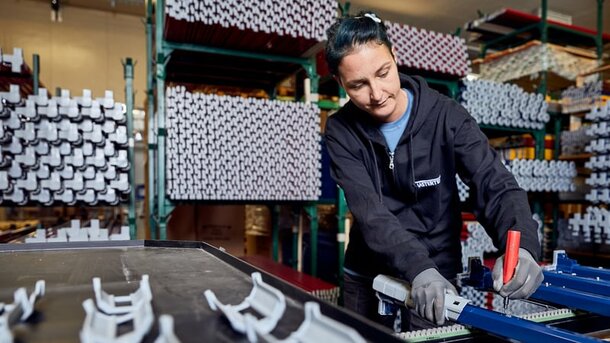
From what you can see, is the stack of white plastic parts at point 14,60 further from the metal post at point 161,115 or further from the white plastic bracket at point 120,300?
the white plastic bracket at point 120,300

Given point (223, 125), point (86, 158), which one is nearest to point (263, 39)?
point (223, 125)

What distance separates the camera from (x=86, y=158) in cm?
361

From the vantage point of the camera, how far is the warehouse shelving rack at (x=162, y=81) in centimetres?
360

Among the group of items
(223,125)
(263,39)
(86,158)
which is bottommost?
(86,158)

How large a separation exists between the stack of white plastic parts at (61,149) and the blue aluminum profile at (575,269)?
3.29 metres

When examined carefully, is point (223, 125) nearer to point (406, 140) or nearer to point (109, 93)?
point (109, 93)

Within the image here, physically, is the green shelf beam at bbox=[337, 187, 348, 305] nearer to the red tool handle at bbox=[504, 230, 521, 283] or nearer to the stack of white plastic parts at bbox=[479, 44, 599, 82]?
the red tool handle at bbox=[504, 230, 521, 283]

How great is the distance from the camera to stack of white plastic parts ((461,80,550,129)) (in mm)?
5125

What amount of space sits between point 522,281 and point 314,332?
2.84 ft

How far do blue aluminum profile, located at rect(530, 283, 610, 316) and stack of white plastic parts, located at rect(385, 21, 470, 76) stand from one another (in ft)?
11.8

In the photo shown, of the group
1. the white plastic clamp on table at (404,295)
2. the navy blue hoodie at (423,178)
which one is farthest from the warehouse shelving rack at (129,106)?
the white plastic clamp on table at (404,295)

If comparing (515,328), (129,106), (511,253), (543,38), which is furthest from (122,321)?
(543,38)

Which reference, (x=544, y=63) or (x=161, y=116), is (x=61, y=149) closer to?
(x=161, y=116)

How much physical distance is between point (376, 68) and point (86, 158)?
9.55 feet
